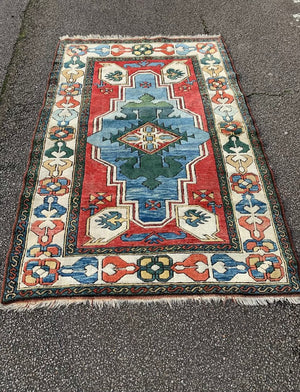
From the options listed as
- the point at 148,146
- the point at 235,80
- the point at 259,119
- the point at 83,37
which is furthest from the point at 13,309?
the point at 83,37

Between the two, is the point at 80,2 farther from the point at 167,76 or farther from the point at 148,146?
the point at 148,146

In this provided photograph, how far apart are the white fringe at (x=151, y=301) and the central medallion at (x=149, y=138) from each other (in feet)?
3.96

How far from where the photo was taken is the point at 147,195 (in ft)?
9.23

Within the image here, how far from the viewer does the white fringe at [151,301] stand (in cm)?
226

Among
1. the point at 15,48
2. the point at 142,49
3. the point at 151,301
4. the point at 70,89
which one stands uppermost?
the point at 15,48

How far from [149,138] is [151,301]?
4.45 feet

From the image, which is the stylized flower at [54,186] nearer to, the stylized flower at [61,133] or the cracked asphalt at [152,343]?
the cracked asphalt at [152,343]

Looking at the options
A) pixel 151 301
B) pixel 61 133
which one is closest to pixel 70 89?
pixel 61 133

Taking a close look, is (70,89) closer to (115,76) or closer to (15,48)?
(115,76)

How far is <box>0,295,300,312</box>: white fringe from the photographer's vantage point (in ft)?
7.40

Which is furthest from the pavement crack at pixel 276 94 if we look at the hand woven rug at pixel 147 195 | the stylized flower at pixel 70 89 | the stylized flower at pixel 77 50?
the stylized flower at pixel 77 50

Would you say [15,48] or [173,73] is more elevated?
[15,48]

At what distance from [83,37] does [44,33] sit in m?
0.41

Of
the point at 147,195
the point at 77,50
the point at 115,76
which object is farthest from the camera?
the point at 77,50
